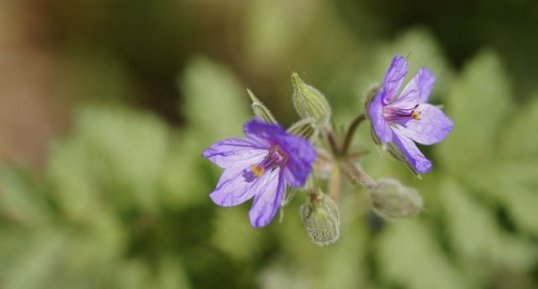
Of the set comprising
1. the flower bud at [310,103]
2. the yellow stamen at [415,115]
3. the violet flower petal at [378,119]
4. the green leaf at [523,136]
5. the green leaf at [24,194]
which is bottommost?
the green leaf at [523,136]

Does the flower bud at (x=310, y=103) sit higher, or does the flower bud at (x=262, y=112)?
the flower bud at (x=262, y=112)

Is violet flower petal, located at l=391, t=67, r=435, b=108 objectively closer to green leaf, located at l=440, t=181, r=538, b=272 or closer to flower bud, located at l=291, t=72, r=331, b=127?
flower bud, located at l=291, t=72, r=331, b=127

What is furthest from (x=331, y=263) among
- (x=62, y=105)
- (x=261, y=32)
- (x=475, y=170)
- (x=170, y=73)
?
(x=62, y=105)

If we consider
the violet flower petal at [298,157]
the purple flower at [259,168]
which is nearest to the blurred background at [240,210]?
the purple flower at [259,168]

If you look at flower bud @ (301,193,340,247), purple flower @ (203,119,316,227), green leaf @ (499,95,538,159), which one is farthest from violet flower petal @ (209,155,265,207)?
green leaf @ (499,95,538,159)

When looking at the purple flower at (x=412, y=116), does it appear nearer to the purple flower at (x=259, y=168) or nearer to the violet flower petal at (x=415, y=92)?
the violet flower petal at (x=415, y=92)

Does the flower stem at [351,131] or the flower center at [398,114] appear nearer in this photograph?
the flower center at [398,114]

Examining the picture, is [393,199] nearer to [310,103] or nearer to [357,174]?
[357,174]

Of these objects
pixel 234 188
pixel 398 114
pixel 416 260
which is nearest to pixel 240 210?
pixel 416 260
